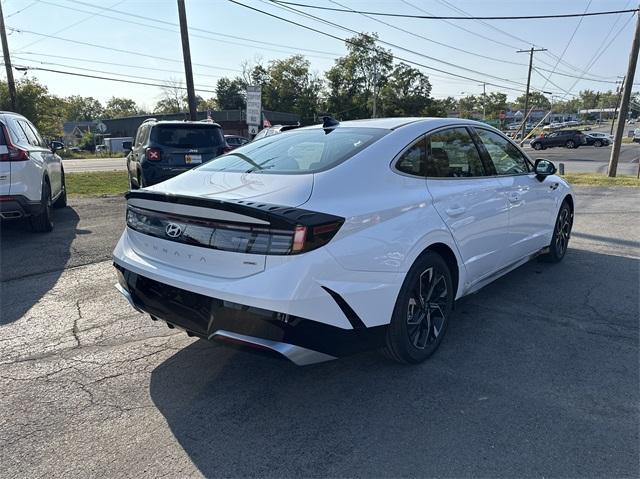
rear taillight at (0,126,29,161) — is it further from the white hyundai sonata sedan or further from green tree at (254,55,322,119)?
green tree at (254,55,322,119)

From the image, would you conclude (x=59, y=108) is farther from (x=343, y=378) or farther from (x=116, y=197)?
(x=343, y=378)

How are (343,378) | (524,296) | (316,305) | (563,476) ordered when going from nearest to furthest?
(563,476) → (316,305) → (343,378) → (524,296)

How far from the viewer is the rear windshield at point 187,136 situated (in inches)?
375

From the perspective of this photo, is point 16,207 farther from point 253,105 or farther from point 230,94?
point 230,94

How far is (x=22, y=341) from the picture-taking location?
365cm

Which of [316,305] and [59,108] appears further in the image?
[59,108]

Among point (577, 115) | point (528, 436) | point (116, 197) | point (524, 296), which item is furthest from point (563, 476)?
point (577, 115)

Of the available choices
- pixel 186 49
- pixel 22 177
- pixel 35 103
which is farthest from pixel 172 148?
pixel 35 103

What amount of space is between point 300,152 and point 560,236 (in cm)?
371

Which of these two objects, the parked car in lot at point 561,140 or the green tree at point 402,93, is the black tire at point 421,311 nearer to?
the parked car in lot at point 561,140

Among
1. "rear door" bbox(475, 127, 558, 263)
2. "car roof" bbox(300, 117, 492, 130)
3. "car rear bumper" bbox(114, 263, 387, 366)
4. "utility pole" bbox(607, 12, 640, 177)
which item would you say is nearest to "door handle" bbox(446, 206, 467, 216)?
"car roof" bbox(300, 117, 492, 130)

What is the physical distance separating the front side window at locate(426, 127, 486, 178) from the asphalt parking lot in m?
1.26

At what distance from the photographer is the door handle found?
11.3ft

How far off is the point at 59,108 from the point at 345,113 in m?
40.2
